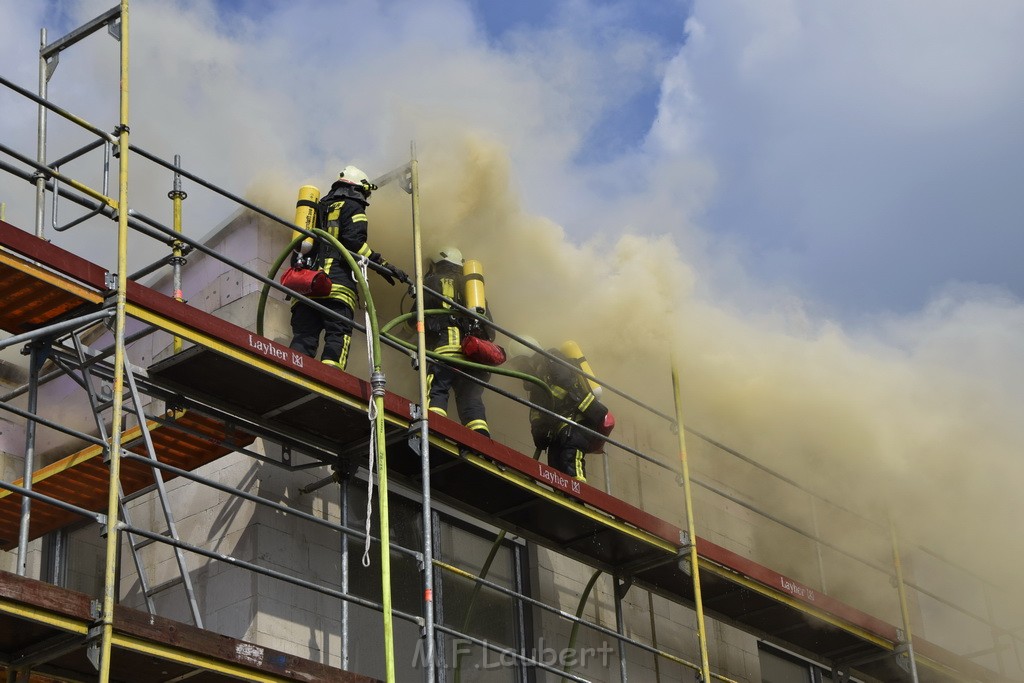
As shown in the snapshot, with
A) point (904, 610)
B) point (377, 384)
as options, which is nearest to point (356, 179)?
point (377, 384)

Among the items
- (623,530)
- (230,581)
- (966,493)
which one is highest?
(966,493)

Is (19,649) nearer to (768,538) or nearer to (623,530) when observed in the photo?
(623,530)

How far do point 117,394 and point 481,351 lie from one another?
455 centimetres

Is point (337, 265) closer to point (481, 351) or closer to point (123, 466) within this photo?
point (481, 351)

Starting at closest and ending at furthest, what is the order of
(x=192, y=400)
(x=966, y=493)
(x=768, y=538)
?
(x=192, y=400) → (x=768, y=538) → (x=966, y=493)

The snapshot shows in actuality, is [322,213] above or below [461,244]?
below

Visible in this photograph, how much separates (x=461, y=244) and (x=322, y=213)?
366 centimetres

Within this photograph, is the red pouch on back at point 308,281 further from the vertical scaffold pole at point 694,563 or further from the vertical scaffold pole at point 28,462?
the vertical scaffold pole at point 694,563

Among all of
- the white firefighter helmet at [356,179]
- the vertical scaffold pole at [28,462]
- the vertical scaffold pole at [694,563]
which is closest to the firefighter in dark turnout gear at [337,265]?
the white firefighter helmet at [356,179]

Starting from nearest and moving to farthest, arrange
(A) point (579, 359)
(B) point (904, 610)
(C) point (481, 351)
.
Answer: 1. (C) point (481, 351)
2. (A) point (579, 359)
3. (B) point (904, 610)

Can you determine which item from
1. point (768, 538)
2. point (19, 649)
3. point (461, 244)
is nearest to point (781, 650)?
point (768, 538)

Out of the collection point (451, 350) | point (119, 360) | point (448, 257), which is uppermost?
point (448, 257)

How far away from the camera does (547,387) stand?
13.7 meters

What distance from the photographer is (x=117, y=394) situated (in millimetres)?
8742
